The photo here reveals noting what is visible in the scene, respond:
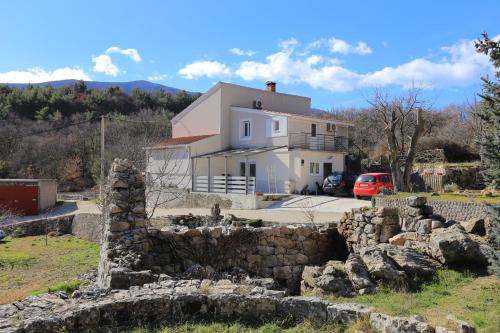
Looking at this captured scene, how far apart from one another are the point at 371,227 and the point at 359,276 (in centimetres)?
342

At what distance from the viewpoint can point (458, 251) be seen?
9422mm

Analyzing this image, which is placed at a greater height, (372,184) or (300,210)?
(372,184)

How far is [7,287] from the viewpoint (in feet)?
39.6

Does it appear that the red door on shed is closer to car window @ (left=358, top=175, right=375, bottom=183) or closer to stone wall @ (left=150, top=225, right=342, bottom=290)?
car window @ (left=358, top=175, right=375, bottom=183)

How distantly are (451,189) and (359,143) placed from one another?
22.5 metres

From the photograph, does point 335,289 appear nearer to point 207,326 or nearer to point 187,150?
point 207,326

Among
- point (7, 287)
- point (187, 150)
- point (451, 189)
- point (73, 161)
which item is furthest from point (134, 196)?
point (73, 161)

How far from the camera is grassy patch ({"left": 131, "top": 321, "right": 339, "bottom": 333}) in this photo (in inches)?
231

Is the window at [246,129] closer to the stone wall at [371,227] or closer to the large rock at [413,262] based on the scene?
the stone wall at [371,227]

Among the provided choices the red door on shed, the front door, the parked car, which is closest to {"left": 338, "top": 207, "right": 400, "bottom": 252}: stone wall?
the parked car

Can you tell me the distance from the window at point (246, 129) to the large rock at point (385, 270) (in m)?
25.9

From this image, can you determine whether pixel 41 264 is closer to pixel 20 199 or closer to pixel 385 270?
pixel 385 270

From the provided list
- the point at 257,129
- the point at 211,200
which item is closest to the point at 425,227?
the point at 211,200

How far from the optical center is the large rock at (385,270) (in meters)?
8.50
